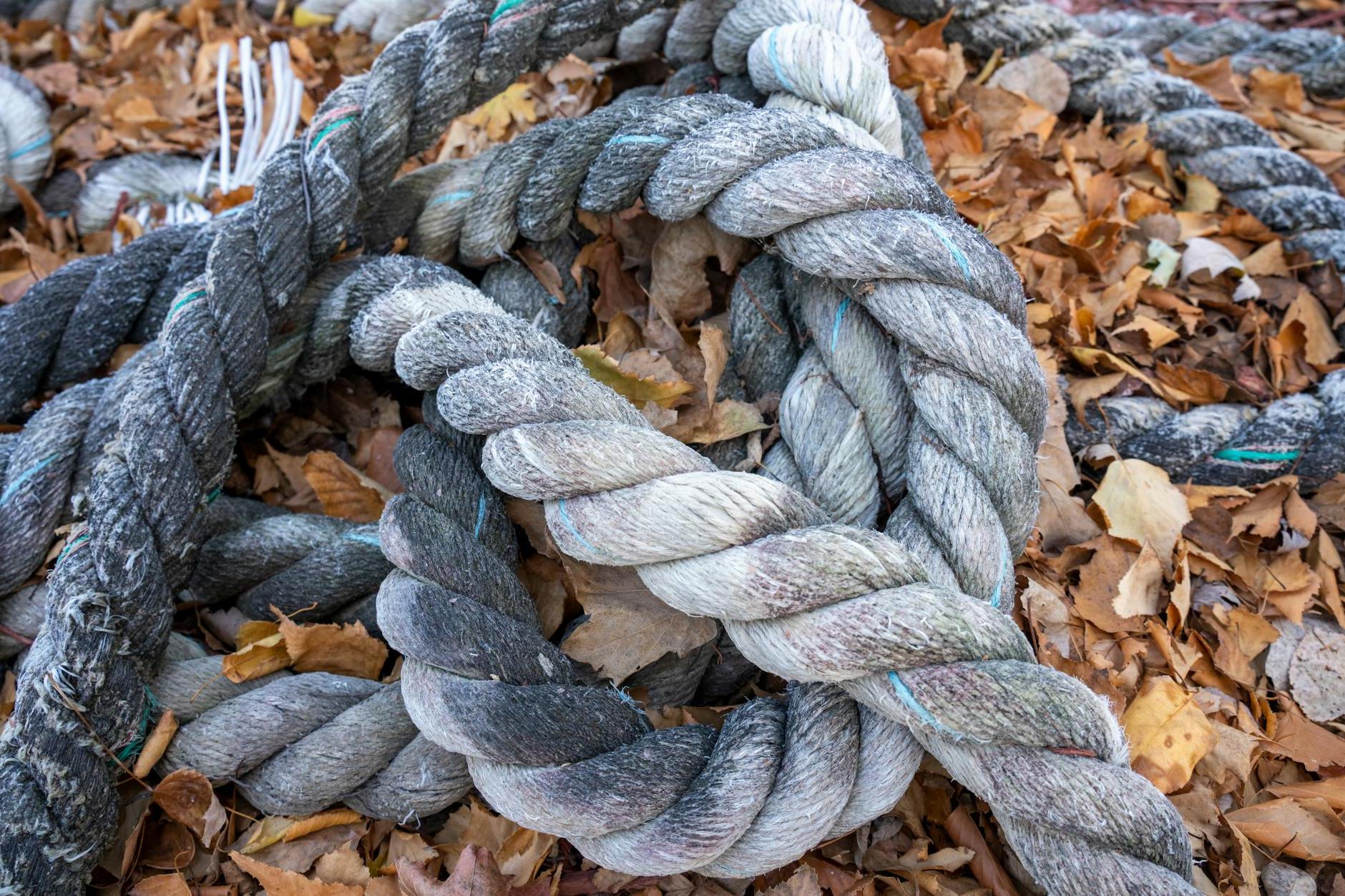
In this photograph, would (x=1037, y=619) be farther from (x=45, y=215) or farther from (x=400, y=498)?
(x=45, y=215)

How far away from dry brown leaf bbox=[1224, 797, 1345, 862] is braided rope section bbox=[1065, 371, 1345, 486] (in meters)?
0.56

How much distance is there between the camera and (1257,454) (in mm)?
1668

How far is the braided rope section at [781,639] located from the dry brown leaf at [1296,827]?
1.04 ft

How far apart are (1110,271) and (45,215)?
88.6 inches

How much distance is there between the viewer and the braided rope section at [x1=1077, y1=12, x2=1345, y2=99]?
2367 millimetres

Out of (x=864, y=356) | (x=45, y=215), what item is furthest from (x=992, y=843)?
(x=45, y=215)

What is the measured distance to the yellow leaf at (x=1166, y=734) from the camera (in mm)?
1340

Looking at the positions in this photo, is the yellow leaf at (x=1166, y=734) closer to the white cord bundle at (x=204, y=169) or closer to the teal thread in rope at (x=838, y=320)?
the teal thread in rope at (x=838, y=320)

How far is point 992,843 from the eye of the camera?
4.30 ft

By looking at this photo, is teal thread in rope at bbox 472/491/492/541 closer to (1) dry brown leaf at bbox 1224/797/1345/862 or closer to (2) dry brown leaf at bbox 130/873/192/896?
→ (2) dry brown leaf at bbox 130/873/192/896

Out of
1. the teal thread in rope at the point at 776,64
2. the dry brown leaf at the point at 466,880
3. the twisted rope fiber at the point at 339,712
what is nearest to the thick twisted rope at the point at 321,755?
the twisted rope fiber at the point at 339,712

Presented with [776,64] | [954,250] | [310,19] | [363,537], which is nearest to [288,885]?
[363,537]

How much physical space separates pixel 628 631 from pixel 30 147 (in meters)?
1.82

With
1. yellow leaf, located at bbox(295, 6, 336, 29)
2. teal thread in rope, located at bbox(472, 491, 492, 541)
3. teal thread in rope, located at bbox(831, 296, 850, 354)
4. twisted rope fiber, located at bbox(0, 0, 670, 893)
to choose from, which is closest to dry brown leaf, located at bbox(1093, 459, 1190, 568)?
teal thread in rope, located at bbox(831, 296, 850, 354)
